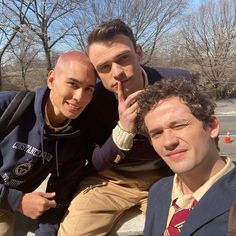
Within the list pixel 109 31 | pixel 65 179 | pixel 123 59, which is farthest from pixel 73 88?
pixel 65 179

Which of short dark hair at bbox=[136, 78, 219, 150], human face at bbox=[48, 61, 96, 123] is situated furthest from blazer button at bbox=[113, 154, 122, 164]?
short dark hair at bbox=[136, 78, 219, 150]

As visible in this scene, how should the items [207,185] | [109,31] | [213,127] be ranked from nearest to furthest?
[207,185]
[213,127]
[109,31]

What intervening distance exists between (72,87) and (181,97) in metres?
0.95

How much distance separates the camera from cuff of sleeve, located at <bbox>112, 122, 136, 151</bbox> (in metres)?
2.53

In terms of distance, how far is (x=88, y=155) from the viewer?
3.03m

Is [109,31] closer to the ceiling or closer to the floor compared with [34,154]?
closer to the ceiling

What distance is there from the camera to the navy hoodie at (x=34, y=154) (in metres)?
2.64

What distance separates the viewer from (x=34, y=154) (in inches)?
105

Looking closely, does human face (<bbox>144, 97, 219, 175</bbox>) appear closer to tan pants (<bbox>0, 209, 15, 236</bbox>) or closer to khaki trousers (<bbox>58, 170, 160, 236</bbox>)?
khaki trousers (<bbox>58, 170, 160, 236</bbox>)

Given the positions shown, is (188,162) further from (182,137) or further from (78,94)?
(78,94)

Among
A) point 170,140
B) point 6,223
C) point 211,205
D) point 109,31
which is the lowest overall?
point 6,223

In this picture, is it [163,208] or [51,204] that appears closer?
[163,208]

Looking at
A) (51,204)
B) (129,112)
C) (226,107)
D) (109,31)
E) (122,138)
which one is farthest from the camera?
(226,107)

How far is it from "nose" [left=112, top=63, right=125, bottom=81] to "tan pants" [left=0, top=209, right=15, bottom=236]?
1.24 metres
